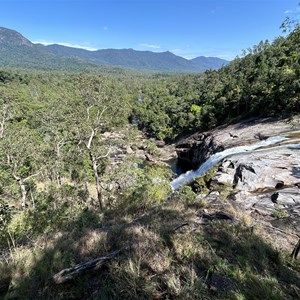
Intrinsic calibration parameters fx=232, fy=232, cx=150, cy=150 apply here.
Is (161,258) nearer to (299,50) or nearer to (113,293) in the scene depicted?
(113,293)

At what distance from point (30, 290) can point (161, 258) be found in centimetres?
213

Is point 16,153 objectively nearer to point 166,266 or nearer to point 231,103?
point 166,266

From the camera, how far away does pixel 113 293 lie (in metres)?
3.24

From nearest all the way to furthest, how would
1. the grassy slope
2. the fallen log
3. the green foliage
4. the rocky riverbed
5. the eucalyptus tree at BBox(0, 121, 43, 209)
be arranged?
the grassy slope, the fallen log, the rocky riverbed, the eucalyptus tree at BBox(0, 121, 43, 209), the green foliage

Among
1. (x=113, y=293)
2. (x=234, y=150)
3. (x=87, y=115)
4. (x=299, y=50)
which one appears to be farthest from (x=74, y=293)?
(x=234, y=150)

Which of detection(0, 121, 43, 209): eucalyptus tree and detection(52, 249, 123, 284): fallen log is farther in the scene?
detection(0, 121, 43, 209): eucalyptus tree

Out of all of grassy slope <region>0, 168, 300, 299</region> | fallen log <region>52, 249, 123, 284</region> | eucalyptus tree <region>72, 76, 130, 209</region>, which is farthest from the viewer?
eucalyptus tree <region>72, 76, 130, 209</region>

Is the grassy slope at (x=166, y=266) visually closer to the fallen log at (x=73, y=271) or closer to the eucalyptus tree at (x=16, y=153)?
the fallen log at (x=73, y=271)

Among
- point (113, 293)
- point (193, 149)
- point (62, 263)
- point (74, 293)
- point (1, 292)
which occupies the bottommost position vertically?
point (193, 149)

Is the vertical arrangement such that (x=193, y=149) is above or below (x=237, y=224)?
below

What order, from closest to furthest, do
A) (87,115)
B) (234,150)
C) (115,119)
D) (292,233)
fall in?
1. (292,233)
2. (87,115)
3. (115,119)
4. (234,150)

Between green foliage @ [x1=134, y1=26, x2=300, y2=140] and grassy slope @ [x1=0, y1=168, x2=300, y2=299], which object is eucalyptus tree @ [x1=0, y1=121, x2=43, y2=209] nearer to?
grassy slope @ [x1=0, y1=168, x2=300, y2=299]

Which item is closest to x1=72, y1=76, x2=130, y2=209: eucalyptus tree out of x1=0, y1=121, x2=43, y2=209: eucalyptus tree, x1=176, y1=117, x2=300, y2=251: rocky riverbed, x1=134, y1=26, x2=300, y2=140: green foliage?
x1=0, y1=121, x2=43, y2=209: eucalyptus tree

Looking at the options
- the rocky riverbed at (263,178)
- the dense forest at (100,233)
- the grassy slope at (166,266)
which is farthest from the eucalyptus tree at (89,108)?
the grassy slope at (166,266)
